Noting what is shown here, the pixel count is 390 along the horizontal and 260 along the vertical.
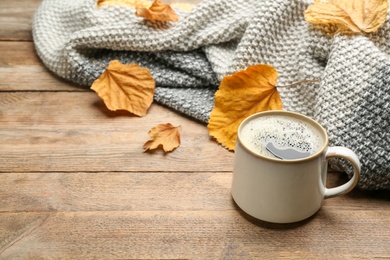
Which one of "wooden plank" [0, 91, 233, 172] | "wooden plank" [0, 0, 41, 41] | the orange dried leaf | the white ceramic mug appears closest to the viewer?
the white ceramic mug

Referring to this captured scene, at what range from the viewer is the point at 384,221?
2.05 ft

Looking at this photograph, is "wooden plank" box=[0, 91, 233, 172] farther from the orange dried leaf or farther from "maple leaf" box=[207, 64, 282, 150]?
the orange dried leaf

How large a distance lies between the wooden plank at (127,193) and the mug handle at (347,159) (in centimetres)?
3

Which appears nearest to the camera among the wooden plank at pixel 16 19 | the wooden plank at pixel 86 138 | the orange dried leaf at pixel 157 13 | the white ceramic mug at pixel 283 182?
the white ceramic mug at pixel 283 182

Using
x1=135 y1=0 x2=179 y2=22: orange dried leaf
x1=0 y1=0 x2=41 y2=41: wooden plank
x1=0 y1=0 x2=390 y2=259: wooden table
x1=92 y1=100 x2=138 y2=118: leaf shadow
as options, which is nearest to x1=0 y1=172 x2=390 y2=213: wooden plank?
x1=0 y1=0 x2=390 y2=259: wooden table

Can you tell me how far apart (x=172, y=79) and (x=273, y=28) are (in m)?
0.17

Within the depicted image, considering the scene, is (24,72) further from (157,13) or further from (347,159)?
(347,159)

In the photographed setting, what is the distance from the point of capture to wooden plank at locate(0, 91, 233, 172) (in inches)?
28.0

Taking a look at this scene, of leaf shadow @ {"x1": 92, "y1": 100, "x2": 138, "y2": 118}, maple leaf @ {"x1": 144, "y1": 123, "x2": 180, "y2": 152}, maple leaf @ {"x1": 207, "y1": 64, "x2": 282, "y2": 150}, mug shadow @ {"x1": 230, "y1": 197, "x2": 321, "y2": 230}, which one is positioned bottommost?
leaf shadow @ {"x1": 92, "y1": 100, "x2": 138, "y2": 118}

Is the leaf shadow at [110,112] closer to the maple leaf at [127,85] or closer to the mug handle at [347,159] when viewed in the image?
the maple leaf at [127,85]

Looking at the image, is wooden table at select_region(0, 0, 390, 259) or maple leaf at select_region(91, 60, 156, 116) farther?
maple leaf at select_region(91, 60, 156, 116)

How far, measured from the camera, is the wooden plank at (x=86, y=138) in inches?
28.0

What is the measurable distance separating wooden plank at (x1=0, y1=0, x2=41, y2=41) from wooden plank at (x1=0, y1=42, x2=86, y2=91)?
0.10ft

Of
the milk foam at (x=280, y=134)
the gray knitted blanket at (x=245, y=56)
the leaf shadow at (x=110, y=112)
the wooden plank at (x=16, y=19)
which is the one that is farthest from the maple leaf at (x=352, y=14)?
the wooden plank at (x=16, y=19)
